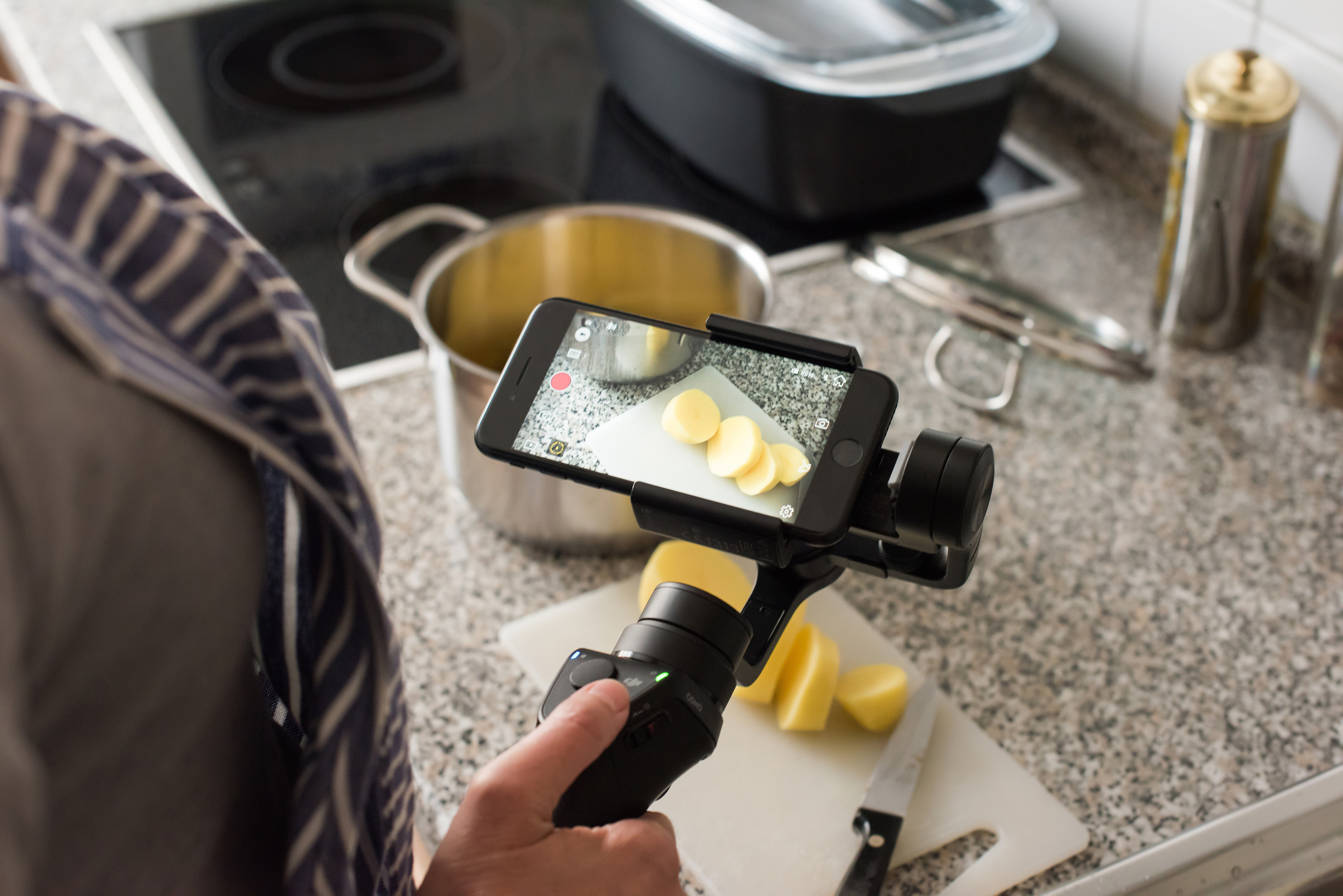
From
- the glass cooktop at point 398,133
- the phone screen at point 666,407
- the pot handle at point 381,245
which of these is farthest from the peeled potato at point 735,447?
the glass cooktop at point 398,133

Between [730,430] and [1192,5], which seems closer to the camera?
[730,430]

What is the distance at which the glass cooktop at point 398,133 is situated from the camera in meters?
1.08

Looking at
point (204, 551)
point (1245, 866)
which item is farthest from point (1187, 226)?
point (204, 551)

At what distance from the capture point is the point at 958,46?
0.95 metres

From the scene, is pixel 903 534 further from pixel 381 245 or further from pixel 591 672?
pixel 381 245

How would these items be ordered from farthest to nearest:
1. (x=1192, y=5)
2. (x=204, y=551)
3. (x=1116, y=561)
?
(x=1192, y=5), (x=1116, y=561), (x=204, y=551)

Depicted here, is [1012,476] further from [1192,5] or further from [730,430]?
[1192,5]

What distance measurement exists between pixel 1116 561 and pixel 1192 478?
0.34 ft

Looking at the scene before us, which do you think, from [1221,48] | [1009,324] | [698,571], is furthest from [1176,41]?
[698,571]

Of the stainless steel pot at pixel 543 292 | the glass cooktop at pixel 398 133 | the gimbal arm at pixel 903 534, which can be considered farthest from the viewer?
the glass cooktop at pixel 398 133

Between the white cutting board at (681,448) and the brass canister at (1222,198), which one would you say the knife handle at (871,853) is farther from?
the brass canister at (1222,198)

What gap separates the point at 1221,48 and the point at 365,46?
3.12 feet

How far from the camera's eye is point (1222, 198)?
83cm

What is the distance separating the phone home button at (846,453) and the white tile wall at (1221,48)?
64cm
